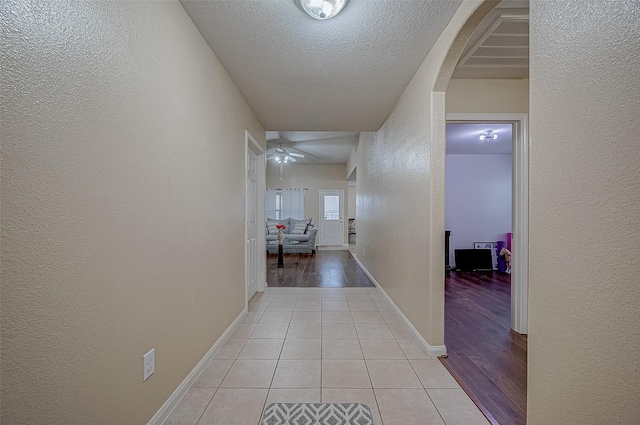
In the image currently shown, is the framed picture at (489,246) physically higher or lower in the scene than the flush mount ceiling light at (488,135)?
lower

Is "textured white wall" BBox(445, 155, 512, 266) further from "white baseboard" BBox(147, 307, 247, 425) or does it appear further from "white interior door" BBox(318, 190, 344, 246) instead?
"white baseboard" BBox(147, 307, 247, 425)

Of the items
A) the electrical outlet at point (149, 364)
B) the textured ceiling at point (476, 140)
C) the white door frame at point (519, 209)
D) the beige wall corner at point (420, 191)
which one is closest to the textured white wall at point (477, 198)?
the textured ceiling at point (476, 140)

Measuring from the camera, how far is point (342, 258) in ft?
22.3

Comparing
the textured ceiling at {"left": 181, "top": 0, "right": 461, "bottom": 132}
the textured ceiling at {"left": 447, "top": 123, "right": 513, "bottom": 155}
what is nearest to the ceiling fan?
the textured ceiling at {"left": 181, "top": 0, "right": 461, "bottom": 132}

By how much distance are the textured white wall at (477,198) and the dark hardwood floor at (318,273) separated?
7.62ft

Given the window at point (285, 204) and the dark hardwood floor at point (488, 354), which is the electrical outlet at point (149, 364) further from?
the window at point (285, 204)

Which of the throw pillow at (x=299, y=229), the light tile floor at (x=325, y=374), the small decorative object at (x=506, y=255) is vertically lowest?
the light tile floor at (x=325, y=374)

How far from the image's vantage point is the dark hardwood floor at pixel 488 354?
1.55m

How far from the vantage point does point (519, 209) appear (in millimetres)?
2525

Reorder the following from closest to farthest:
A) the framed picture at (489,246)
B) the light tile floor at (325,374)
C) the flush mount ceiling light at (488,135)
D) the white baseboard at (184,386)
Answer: the white baseboard at (184,386), the light tile floor at (325,374), the flush mount ceiling light at (488,135), the framed picture at (489,246)

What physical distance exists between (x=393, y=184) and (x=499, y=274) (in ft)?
11.2

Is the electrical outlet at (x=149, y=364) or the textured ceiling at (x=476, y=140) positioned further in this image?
the textured ceiling at (x=476, y=140)

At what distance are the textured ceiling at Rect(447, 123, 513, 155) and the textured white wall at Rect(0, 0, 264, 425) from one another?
12.9ft

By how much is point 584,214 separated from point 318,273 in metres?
4.51
